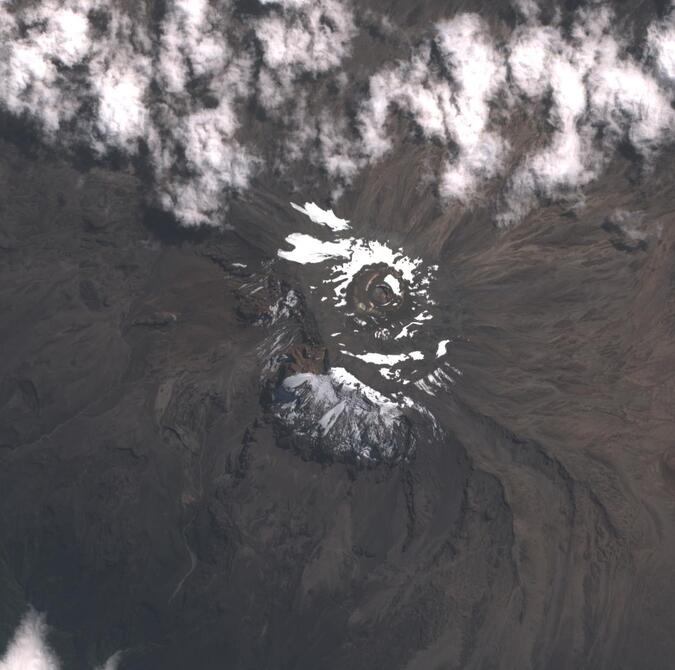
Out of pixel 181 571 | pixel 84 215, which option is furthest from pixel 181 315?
pixel 181 571

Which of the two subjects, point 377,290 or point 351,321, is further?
point 351,321

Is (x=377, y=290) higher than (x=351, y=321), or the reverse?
(x=377, y=290)

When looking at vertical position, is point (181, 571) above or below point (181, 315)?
below

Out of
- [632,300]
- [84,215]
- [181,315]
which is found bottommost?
[181,315]

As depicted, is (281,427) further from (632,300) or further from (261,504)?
(632,300)

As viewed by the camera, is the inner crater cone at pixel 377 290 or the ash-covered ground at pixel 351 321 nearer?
the ash-covered ground at pixel 351 321
